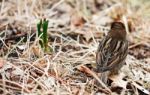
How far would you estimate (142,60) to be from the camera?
5.82m

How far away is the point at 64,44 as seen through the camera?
19.2ft

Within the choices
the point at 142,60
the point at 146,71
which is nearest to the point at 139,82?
the point at 146,71

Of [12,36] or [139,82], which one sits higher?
[12,36]

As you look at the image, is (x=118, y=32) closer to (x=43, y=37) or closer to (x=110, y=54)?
(x=110, y=54)

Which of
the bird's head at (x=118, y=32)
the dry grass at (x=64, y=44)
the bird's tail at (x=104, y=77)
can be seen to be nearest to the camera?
the dry grass at (x=64, y=44)

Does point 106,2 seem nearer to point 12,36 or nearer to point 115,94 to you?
point 12,36

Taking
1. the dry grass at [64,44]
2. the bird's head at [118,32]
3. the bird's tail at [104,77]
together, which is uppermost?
the bird's head at [118,32]

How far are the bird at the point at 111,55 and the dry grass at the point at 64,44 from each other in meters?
0.16

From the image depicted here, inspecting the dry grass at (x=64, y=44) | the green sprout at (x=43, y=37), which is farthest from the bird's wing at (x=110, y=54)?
the green sprout at (x=43, y=37)

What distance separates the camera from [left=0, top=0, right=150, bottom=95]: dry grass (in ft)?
15.6

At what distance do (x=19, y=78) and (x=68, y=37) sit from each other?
1561 mm

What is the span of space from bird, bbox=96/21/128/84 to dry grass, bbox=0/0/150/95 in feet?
0.51

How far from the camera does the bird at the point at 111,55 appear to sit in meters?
4.91

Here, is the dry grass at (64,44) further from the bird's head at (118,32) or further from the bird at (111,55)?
the bird's head at (118,32)
